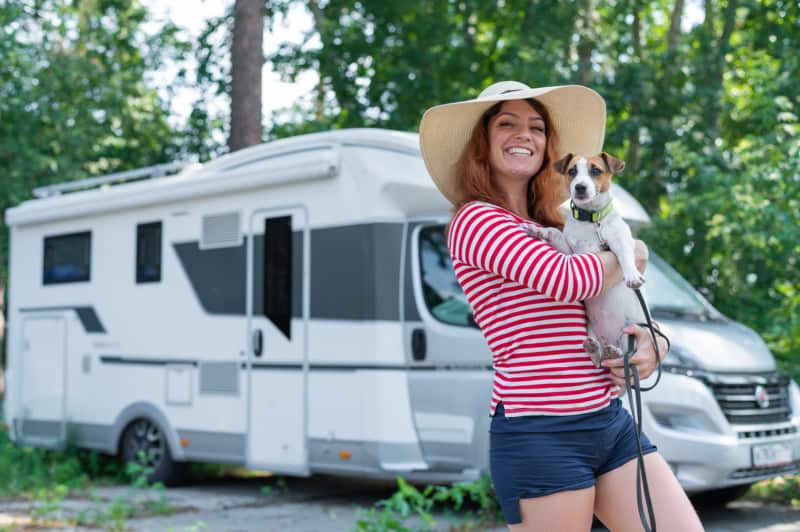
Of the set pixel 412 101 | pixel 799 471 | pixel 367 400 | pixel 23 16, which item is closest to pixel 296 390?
pixel 367 400

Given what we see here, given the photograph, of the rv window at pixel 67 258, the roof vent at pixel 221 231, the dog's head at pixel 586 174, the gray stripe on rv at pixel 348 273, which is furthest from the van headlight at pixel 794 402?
the rv window at pixel 67 258

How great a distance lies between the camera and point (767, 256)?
10.8m

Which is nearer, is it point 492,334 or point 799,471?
point 492,334

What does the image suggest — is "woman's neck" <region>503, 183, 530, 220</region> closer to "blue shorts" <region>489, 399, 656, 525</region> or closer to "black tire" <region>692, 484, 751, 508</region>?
"blue shorts" <region>489, 399, 656, 525</region>

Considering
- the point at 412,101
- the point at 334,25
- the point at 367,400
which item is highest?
the point at 334,25

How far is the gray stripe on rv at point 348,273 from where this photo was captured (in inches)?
293

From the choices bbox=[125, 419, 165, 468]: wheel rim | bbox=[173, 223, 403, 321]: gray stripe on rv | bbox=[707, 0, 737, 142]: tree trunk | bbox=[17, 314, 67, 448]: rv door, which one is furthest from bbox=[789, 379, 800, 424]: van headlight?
bbox=[707, 0, 737, 142]: tree trunk

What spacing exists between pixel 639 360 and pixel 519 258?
0.42 metres

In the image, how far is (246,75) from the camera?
1117 centimetres

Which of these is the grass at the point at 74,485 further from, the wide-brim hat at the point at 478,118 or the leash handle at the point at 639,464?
the leash handle at the point at 639,464

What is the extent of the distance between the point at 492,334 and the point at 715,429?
415 cm

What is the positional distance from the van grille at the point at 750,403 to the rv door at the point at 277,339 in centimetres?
303

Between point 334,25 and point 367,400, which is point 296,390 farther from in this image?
point 334,25

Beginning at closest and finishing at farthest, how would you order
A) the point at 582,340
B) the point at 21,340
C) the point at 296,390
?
the point at 582,340 → the point at 296,390 → the point at 21,340
